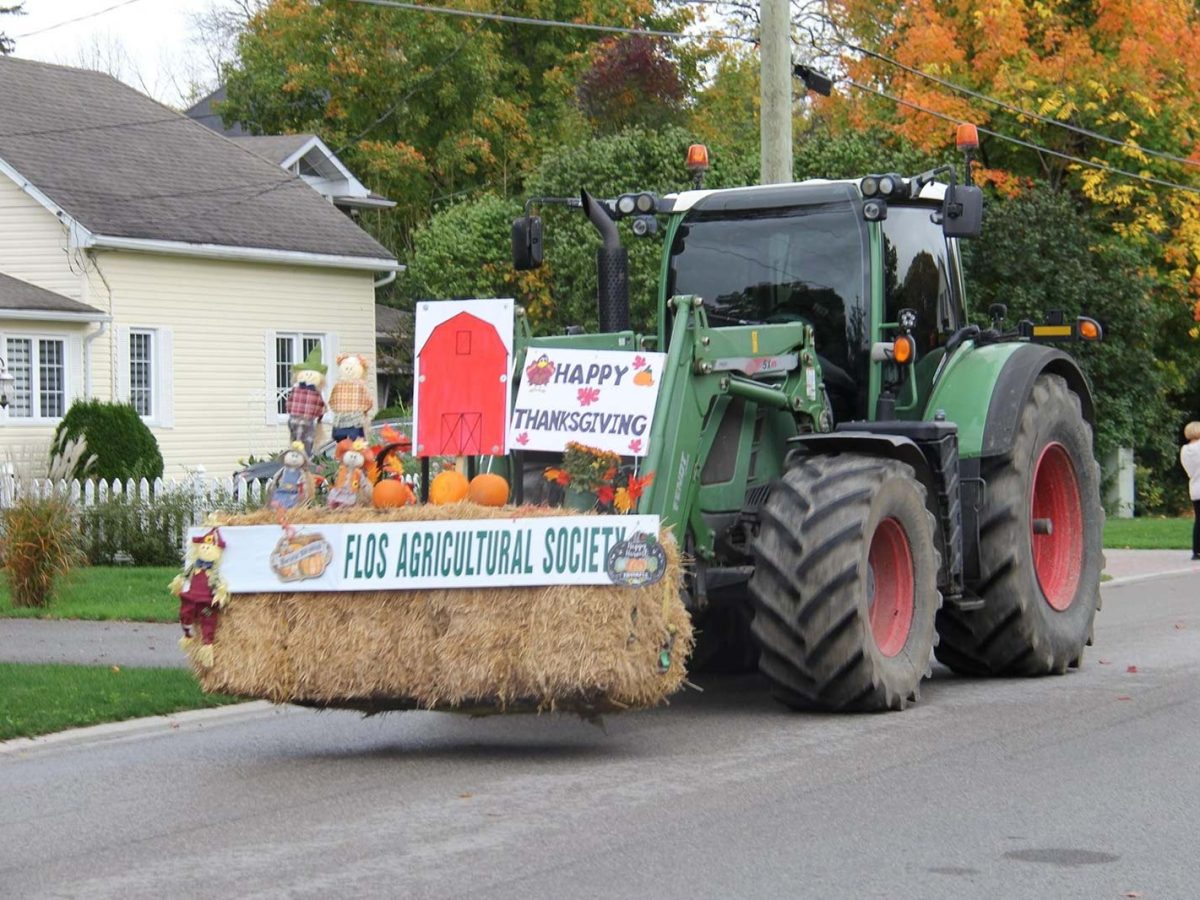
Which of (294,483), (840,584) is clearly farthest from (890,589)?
(294,483)

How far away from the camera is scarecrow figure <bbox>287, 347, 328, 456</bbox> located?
9992 millimetres

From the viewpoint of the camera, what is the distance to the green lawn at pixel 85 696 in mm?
10633

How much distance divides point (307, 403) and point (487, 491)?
114 cm

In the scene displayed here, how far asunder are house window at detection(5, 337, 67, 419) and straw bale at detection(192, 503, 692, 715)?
65.5 feet

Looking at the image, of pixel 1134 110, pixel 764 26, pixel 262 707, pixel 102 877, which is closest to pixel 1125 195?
pixel 1134 110

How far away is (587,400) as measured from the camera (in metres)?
9.77

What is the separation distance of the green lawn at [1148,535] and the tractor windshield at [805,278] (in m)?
12.9

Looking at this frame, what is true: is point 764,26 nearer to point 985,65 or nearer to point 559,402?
point 559,402

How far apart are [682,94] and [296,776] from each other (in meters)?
41.0

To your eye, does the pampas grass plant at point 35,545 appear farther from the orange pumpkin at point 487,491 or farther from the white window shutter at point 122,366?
the white window shutter at point 122,366

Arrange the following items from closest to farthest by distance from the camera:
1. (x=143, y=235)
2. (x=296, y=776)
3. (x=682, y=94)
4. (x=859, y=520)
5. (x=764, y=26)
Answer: (x=296, y=776) < (x=859, y=520) < (x=764, y=26) < (x=143, y=235) < (x=682, y=94)

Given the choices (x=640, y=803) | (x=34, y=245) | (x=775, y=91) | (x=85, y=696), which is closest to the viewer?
(x=640, y=803)

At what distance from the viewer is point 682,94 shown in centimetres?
4838

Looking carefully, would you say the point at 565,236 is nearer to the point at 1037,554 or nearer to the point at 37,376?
the point at 37,376
